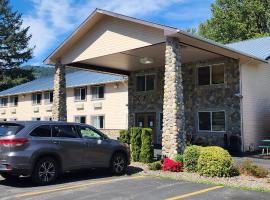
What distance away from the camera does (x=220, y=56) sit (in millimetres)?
21391

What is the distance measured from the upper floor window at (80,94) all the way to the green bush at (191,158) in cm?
2280

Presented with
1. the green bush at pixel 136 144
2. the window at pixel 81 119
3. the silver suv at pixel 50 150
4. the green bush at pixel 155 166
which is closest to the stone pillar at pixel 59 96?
the green bush at pixel 136 144

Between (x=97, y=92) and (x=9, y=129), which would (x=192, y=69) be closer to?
(x=97, y=92)

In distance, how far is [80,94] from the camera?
36.0 m

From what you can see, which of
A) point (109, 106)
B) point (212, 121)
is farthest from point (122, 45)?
point (109, 106)

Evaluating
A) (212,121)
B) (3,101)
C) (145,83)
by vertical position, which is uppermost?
(145,83)

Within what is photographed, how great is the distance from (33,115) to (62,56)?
20389 millimetres

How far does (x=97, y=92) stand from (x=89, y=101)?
4.05 feet

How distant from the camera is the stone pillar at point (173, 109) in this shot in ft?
50.9

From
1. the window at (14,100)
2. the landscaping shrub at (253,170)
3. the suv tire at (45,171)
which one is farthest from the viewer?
the window at (14,100)

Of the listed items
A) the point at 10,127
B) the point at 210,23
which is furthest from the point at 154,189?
the point at 210,23

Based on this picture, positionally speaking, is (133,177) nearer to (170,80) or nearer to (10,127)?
(10,127)

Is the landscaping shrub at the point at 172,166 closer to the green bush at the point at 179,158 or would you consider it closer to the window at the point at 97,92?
the green bush at the point at 179,158

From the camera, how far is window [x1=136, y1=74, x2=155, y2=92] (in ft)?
84.3
